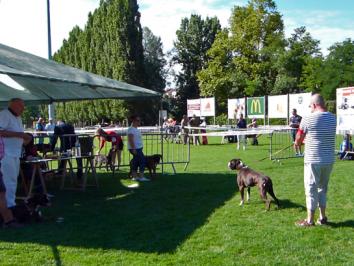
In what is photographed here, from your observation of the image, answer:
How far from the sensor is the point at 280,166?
14.3 metres

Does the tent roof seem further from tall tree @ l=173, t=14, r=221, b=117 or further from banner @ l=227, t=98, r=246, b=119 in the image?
tall tree @ l=173, t=14, r=221, b=117

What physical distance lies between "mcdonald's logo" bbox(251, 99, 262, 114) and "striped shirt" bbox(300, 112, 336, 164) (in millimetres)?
26170

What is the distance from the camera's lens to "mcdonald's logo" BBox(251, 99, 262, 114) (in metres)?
32.6

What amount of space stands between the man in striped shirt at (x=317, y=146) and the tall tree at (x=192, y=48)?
55444mm

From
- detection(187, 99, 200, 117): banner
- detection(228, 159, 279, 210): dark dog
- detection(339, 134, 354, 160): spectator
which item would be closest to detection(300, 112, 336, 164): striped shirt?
detection(228, 159, 279, 210): dark dog

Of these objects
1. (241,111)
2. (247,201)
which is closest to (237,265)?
(247,201)

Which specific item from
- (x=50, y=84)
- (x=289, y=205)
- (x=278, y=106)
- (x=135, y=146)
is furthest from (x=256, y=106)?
(x=289, y=205)

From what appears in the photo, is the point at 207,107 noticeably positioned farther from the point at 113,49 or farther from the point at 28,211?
the point at 28,211

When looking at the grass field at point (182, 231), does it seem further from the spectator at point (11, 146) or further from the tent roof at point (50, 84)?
the tent roof at point (50, 84)

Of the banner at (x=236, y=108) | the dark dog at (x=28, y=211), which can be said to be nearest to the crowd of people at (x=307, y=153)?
the dark dog at (x=28, y=211)

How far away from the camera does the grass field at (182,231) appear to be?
5.71 m

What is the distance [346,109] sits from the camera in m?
17.0

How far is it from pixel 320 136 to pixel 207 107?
3007cm

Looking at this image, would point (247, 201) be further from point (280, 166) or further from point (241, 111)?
point (241, 111)
